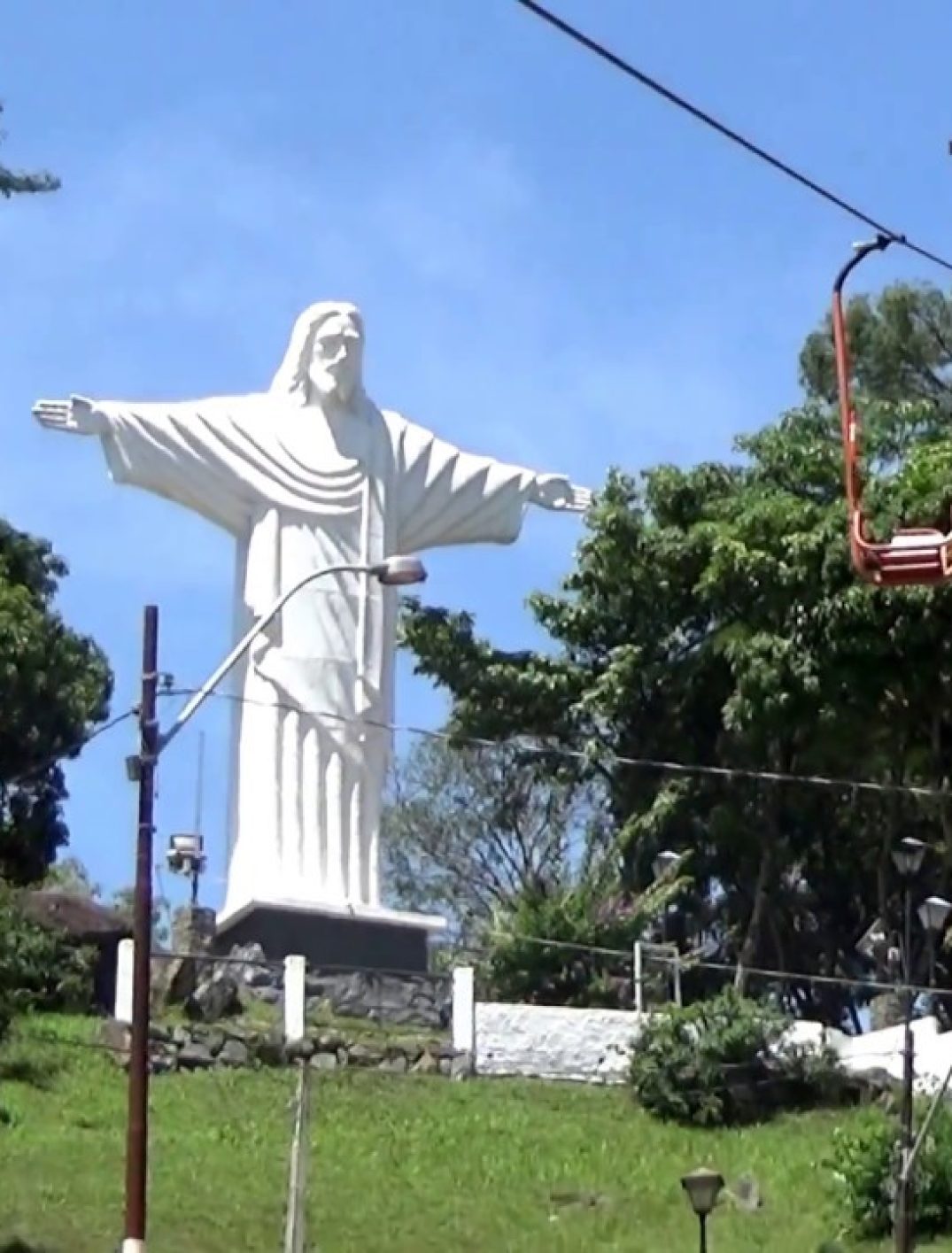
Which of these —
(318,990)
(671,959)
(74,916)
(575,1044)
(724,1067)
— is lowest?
(724,1067)

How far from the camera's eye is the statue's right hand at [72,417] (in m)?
32.3

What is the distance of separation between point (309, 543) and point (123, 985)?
544 cm

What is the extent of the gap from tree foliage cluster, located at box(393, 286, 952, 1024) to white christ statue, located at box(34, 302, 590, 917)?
3.08 meters

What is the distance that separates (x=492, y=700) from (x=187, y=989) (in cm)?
793

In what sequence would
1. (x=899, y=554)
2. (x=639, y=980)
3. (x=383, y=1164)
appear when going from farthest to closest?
(x=639, y=980) → (x=383, y=1164) → (x=899, y=554)

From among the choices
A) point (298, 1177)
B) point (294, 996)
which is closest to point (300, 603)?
point (294, 996)

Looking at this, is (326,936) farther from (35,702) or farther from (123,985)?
(35,702)

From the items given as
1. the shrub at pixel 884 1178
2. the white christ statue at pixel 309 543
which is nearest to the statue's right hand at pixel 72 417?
the white christ statue at pixel 309 543

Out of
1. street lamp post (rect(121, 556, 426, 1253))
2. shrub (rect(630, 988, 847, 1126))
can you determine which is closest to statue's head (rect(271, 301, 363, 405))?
shrub (rect(630, 988, 847, 1126))

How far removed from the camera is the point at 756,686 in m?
35.6

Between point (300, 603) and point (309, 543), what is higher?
point (309, 543)

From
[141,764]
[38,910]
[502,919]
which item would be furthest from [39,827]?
[141,764]

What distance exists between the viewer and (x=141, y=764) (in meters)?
18.8

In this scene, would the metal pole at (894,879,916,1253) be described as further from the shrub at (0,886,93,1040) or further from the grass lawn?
the shrub at (0,886,93,1040)
